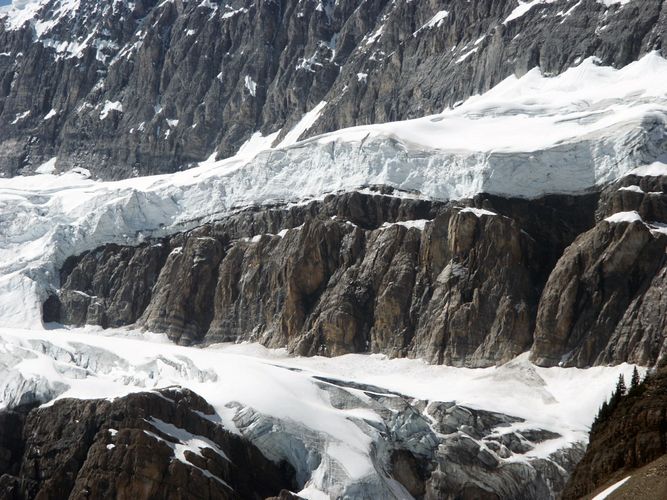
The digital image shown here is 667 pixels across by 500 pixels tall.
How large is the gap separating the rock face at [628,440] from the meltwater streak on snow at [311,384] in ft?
103

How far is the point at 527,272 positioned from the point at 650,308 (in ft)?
39.5

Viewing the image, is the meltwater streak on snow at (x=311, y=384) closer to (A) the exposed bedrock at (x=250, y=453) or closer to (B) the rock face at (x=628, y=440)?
(A) the exposed bedrock at (x=250, y=453)

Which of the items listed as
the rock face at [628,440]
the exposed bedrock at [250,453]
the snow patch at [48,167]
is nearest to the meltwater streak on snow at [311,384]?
the exposed bedrock at [250,453]

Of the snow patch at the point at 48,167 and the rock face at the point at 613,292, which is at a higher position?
the snow patch at the point at 48,167

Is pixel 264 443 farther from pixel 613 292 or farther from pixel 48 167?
pixel 48 167

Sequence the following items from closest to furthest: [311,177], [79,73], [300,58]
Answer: [311,177] < [300,58] < [79,73]

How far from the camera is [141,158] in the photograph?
166750 mm

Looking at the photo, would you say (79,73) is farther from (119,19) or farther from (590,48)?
(590,48)

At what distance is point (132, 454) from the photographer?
7856cm

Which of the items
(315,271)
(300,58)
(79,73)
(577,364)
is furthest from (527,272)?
(79,73)

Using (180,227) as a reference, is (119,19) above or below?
above

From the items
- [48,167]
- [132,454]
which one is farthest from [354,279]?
[48,167]

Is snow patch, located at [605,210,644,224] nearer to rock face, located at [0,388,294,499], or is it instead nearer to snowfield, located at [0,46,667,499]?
snowfield, located at [0,46,667,499]

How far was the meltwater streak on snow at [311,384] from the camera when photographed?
82188 millimetres
